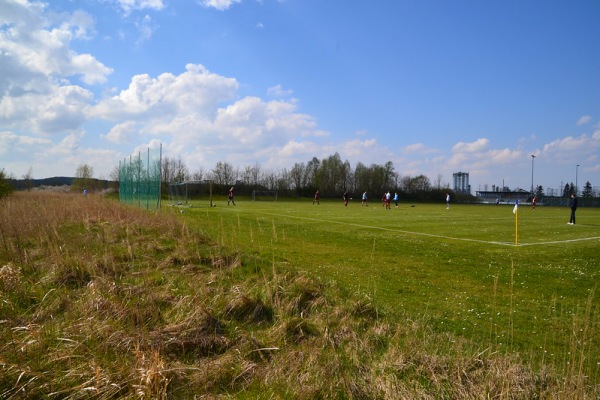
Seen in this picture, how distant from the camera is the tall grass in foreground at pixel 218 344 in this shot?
3537 millimetres

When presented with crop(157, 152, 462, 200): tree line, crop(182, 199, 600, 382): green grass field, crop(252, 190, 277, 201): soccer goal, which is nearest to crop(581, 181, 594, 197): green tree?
crop(157, 152, 462, 200): tree line

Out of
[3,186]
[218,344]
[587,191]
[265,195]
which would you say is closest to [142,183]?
[3,186]

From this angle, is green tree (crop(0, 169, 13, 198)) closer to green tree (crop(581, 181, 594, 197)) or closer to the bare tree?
the bare tree

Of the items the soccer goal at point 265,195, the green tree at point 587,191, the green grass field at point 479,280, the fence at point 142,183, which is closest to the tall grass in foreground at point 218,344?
the green grass field at point 479,280

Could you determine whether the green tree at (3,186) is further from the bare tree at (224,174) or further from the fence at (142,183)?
the bare tree at (224,174)

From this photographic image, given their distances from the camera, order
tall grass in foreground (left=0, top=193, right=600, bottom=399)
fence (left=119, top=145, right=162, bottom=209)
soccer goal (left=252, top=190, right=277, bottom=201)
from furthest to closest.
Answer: soccer goal (left=252, top=190, right=277, bottom=201)
fence (left=119, top=145, right=162, bottom=209)
tall grass in foreground (left=0, top=193, right=600, bottom=399)

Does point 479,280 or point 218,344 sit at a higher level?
point 218,344

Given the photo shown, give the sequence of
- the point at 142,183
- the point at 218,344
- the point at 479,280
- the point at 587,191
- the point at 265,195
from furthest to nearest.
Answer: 1. the point at 587,191
2. the point at 265,195
3. the point at 142,183
4. the point at 479,280
5. the point at 218,344

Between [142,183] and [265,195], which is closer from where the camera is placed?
[142,183]

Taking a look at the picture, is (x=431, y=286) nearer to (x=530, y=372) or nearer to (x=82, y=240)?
(x=530, y=372)

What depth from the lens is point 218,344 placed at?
4.51 m

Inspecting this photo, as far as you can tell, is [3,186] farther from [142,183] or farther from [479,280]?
[479,280]

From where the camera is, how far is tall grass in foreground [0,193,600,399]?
11.6 feet

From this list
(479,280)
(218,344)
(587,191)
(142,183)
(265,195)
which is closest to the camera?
(218,344)
